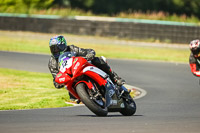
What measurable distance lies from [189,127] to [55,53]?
3.54 m

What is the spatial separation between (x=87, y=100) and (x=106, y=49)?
20.7m

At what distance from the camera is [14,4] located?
41.8 metres

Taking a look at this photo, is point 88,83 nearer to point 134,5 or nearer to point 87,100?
point 87,100

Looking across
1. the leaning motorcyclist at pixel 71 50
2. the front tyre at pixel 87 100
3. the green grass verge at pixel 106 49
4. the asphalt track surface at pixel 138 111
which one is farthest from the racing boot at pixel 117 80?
the green grass verge at pixel 106 49

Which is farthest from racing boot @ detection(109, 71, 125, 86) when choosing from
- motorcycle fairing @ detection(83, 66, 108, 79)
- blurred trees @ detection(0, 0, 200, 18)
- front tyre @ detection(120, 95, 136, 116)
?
blurred trees @ detection(0, 0, 200, 18)

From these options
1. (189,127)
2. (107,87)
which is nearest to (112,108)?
(107,87)

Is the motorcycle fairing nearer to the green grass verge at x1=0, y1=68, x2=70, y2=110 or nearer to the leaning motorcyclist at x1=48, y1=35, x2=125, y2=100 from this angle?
the leaning motorcyclist at x1=48, y1=35, x2=125, y2=100

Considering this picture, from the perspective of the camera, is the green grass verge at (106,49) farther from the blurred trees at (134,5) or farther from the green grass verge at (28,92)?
the blurred trees at (134,5)

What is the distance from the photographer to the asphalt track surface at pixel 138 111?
7.42m

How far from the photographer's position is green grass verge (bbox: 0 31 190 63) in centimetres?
2689

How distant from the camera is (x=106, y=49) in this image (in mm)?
29406

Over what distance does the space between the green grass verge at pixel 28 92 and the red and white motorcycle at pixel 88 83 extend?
284 cm

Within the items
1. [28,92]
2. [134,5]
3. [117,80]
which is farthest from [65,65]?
[134,5]

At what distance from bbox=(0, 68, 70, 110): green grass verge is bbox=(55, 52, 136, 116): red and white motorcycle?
284 centimetres
